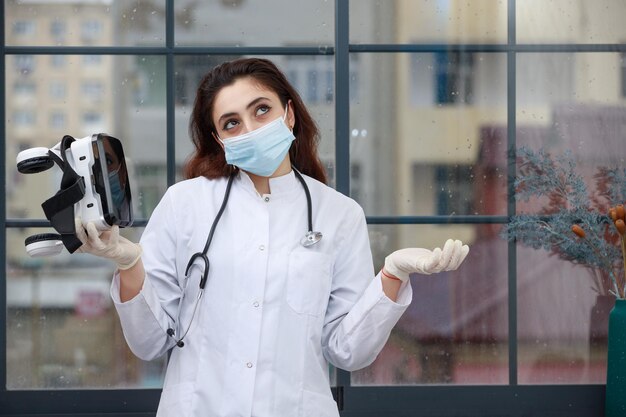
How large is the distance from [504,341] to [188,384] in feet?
6.51

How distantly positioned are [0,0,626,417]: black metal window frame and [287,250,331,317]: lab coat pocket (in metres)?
1.62

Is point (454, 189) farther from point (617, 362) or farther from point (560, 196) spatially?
point (617, 362)

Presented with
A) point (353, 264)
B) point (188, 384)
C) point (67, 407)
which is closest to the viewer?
point (188, 384)

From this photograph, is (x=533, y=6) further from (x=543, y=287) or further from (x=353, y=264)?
(x=353, y=264)

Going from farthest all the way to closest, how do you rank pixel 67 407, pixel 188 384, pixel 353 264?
pixel 67 407 < pixel 353 264 < pixel 188 384

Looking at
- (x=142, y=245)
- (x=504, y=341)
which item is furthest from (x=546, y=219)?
→ (x=142, y=245)

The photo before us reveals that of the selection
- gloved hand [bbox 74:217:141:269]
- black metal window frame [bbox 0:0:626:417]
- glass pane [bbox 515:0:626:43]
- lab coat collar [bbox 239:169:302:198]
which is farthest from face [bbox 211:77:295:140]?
glass pane [bbox 515:0:626:43]

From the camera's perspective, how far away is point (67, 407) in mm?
3516

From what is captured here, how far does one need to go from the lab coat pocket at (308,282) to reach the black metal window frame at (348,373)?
5.31ft

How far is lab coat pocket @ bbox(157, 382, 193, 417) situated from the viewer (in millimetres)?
1841

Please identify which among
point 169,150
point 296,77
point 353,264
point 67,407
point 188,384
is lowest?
point 67,407

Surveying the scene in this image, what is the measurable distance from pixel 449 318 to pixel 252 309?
1.84 metres

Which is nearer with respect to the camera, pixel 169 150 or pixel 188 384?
pixel 188 384

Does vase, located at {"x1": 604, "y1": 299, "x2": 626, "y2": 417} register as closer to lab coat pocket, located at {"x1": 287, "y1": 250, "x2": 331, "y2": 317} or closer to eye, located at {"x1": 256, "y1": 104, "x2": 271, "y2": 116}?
lab coat pocket, located at {"x1": 287, "y1": 250, "x2": 331, "y2": 317}
